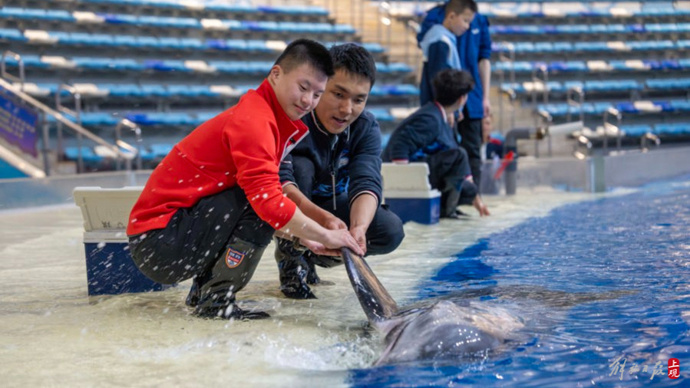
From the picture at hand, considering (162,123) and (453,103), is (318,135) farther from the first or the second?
(162,123)

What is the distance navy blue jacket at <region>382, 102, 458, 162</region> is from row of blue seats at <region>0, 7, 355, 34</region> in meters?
7.77

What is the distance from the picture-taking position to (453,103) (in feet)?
13.9

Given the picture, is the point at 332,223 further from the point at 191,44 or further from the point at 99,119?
the point at 191,44

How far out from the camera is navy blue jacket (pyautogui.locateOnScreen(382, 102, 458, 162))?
166 inches

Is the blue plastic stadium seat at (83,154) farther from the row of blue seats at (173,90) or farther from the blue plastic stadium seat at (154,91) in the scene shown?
the blue plastic stadium seat at (154,91)

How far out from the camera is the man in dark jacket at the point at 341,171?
211 centimetres

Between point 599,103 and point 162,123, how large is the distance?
291 inches

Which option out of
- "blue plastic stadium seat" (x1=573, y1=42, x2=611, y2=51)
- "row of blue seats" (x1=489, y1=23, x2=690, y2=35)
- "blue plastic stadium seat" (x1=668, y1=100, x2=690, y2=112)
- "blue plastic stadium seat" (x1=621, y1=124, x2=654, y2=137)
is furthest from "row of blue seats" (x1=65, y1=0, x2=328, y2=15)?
"blue plastic stadium seat" (x1=668, y1=100, x2=690, y2=112)

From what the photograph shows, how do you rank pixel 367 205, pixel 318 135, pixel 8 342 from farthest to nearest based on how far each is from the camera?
pixel 318 135, pixel 367 205, pixel 8 342

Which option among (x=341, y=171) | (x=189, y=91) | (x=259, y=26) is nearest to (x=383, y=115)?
(x=259, y=26)

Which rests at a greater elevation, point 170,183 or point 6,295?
point 170,183

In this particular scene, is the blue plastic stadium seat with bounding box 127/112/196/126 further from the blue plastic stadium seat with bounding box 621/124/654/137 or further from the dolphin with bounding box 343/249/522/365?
the dolphin with bounding box 343/249/522/365

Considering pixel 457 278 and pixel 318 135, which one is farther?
pixel 457 278

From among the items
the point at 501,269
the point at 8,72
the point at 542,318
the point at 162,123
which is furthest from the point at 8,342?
the point at 162,123
